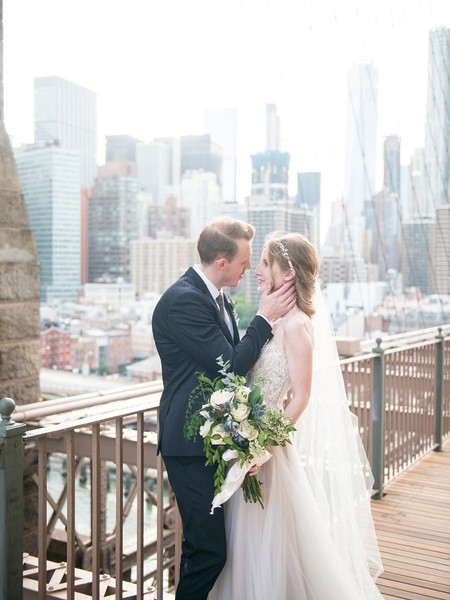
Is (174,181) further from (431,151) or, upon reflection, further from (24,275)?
(24,275)

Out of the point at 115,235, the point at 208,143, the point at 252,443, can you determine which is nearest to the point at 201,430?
the point at 252,443

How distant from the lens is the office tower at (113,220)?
149 feet

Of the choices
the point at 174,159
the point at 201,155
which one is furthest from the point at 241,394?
the point at 174,159

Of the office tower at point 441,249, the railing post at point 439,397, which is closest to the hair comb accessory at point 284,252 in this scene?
the railing post at point 439,397

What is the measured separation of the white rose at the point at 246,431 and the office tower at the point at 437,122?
14.1 metres

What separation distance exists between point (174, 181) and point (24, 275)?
36.3m

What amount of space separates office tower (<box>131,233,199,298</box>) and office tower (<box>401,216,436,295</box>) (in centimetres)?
1912

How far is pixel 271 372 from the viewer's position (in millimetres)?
2281

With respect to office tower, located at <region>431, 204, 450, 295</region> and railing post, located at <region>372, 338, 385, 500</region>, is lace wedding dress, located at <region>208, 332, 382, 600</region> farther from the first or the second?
office tower, located at <region>431, 204, 450, 295</region>

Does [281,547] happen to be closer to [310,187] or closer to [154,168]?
[310,187]

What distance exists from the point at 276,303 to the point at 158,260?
39253mm

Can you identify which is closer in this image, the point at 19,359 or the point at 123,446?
the point at 123,446

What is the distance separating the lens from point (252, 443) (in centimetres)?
203

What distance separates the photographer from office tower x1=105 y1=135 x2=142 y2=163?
45.3 meters
